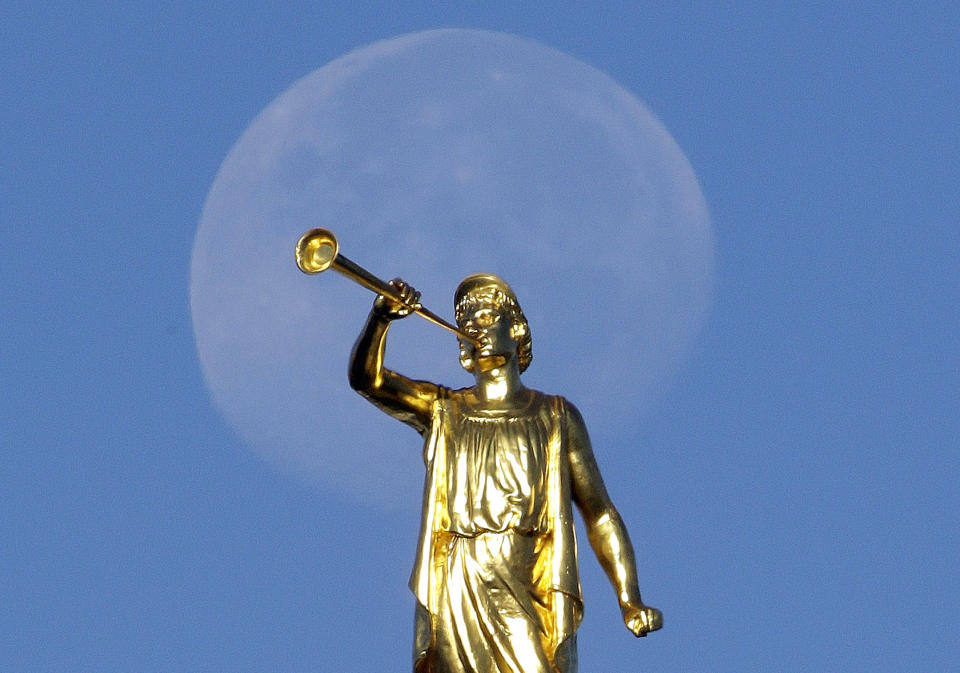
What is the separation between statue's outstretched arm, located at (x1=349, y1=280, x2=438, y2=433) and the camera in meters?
16.6

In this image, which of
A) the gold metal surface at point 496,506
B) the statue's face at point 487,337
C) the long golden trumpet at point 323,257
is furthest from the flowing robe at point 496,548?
the long golden trumpet at point 323,257

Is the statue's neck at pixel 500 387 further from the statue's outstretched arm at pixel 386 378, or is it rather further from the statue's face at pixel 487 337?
the statue's outstretched arm at pixel 386 378

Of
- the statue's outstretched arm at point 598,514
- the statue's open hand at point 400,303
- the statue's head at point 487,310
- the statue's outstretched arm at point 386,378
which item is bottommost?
the statue's outstretched arm at point 598,514

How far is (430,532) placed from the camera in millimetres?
16672

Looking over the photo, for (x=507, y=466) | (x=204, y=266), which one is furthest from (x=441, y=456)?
(x=204, y=266)

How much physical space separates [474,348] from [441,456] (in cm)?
61

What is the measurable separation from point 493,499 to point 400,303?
108 centimetres

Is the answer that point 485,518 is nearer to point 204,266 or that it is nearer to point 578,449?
point 578,449

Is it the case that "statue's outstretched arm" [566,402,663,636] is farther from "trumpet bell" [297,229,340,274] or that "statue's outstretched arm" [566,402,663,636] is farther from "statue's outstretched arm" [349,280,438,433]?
"trumpet bell" [297,229,340,274]

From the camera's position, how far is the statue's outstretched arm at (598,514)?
663 inches

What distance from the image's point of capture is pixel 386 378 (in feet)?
55.6

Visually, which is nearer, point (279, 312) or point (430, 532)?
point (430, 532)

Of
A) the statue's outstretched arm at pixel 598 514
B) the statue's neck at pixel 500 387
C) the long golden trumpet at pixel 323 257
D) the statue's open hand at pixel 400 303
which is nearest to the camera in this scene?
the long golden trumpet at pixel 323 257

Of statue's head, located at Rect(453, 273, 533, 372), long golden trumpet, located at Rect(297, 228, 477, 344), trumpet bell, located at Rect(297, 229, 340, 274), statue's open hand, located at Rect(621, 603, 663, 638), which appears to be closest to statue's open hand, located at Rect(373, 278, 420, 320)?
long golden trumpet, located at Rect(297, 228, 477, 344)
